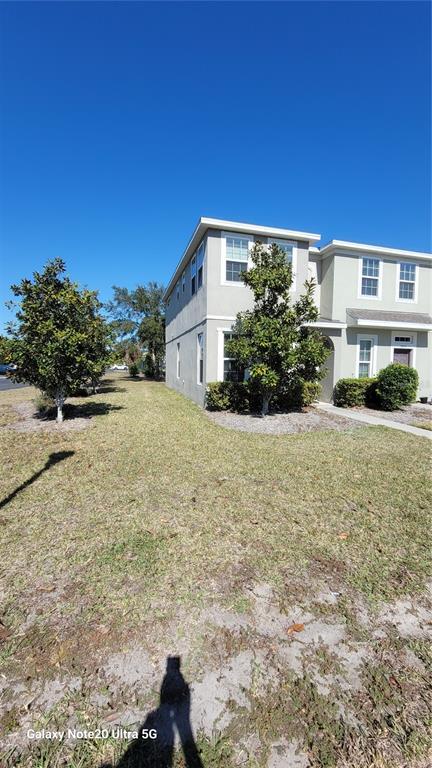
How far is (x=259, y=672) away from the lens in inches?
85.1

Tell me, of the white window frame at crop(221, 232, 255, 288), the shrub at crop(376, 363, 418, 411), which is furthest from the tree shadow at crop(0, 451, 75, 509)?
the shrub at crop(376, 363, 418, 411)

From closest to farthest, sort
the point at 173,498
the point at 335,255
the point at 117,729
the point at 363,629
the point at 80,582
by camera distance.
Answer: the point at 117,729 → the point at 363,629 → the point at 80,582 → the point at 173,498 → the point at 335,255

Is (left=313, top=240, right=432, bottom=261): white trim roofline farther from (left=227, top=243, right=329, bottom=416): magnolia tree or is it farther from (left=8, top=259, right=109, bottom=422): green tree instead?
(left=8, top=259, right=109, bottom=422): green tree

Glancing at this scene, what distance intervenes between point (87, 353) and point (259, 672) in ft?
27.2

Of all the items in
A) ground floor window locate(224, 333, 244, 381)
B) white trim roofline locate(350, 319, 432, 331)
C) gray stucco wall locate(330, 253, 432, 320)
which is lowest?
ground floor window locate(224, 333, 244, 381)

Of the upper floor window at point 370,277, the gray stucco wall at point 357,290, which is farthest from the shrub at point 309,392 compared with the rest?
the upper floor window at point 370,277

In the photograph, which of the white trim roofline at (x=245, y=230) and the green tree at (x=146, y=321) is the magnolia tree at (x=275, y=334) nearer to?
the white trim roofline at (x=245, y=230)

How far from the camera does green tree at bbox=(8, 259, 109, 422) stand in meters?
8.41

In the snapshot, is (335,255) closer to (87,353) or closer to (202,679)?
(87,353)

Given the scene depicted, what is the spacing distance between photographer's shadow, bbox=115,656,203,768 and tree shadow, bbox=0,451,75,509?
3422mm

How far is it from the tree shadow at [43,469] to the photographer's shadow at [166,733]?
11.2 ft

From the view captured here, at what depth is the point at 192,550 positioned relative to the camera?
345cm

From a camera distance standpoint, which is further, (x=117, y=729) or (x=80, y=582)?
(x=80, y=582)

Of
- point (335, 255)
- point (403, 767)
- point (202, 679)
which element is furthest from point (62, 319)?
point (335, 255)
